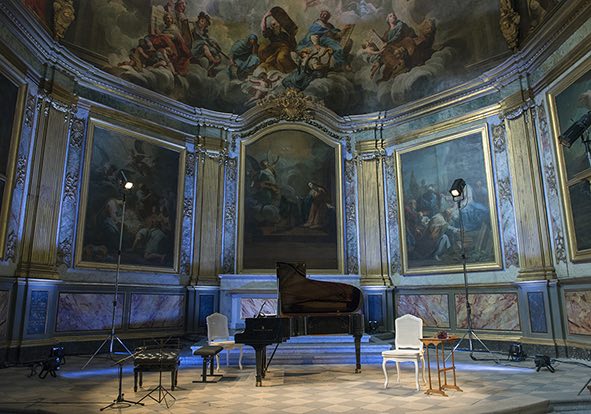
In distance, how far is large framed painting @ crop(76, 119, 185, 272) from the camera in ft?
33.9

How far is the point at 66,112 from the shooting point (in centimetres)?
1006

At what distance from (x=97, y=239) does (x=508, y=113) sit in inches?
389

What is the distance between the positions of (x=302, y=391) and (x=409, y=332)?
6.59 feet

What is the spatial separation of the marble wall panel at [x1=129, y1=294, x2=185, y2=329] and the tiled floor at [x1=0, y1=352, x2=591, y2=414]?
7.61 ft

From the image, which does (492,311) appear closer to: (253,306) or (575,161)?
(575,161)

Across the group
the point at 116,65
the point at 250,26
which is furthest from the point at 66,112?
the point at 250,26

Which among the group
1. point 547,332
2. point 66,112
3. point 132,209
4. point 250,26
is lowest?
point 547,332

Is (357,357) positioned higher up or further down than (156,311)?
further down

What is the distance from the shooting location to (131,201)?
11.0 metres

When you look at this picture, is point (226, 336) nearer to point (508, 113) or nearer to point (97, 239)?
point (97, 239)

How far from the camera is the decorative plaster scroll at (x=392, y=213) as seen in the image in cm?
1231

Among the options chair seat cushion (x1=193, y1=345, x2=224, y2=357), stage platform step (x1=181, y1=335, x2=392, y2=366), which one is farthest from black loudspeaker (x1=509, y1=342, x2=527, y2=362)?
chair seat cushion (x1=193, y1=345, x2=224, y2=357)

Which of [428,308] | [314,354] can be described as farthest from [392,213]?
[314,354]

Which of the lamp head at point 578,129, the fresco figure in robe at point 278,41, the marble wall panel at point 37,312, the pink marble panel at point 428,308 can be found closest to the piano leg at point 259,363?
the marble wall panel at point 37,312
